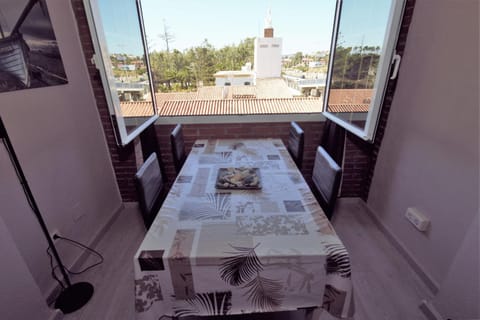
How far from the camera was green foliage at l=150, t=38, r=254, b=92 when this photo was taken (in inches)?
98.6

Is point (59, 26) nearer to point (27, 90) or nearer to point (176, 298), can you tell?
point (27, 90)

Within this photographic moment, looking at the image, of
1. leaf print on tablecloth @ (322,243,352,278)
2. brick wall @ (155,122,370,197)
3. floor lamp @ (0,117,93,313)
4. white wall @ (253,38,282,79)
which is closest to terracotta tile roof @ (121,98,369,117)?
brick wall @ (155,122,370,197)

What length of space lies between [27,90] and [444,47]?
2.57 metres

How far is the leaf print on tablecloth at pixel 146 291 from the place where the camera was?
0.90 metres

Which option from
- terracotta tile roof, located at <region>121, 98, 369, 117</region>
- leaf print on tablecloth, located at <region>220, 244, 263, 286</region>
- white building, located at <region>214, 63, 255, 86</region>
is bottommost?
leaf print on tablecloth, located at <region>220, 244, 263, 286</region>

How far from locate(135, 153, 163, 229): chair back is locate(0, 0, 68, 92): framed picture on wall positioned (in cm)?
87

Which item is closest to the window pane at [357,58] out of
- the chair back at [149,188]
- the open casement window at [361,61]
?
the open casement window at [361,61]

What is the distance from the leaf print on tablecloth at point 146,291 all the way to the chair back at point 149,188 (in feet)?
1.17

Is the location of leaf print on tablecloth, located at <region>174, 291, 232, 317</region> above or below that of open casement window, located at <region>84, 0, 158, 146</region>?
below

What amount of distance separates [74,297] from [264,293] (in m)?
1.41

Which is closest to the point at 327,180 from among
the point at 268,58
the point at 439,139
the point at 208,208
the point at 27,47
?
the point at 208,208

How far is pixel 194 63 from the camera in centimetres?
256

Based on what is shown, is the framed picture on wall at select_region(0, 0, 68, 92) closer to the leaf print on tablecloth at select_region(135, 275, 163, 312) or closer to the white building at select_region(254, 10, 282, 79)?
the leaf print on tablecloth at select_region(135, 275, 163, 312)

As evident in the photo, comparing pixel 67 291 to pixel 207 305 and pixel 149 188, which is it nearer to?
pixel 149 188
